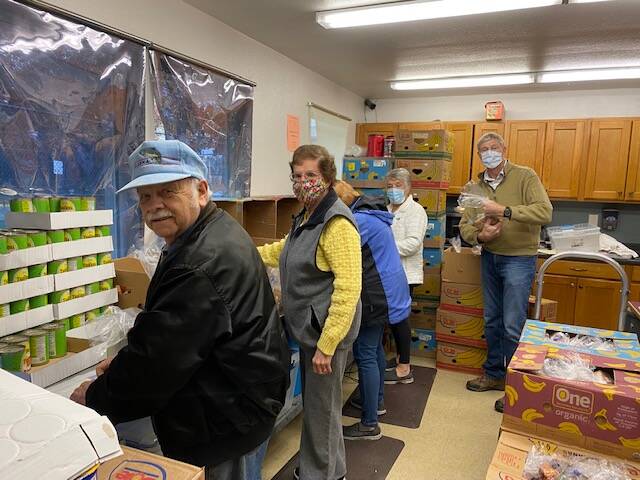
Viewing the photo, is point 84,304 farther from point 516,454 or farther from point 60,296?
point 516,454

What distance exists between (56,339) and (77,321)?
182 mm

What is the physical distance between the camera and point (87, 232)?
191 cm

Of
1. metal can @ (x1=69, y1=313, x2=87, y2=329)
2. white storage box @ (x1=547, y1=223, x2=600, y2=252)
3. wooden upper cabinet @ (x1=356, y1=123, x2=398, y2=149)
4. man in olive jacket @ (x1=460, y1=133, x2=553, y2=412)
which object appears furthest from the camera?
wooden upper cabinet @ (x1=356, y1=123, x2=398, y2=149)

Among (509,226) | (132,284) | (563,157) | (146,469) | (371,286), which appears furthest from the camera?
(563,157)

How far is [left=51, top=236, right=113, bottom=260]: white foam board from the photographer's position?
176 centimetres

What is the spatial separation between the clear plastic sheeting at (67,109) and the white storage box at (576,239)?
12.6 feet

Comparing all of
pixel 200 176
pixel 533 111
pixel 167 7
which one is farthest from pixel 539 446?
pixel 533 111

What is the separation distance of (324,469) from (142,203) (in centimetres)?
138

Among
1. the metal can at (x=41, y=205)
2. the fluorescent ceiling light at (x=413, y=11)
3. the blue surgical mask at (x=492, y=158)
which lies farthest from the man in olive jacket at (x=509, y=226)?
the metal can at (x=41, y=205)

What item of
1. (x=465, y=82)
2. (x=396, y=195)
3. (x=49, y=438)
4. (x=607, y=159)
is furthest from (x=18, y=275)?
(x=607, y=159)

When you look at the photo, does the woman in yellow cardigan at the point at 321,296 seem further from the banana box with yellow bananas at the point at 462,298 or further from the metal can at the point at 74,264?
the banana box with yellow bananas at the point at 462,298

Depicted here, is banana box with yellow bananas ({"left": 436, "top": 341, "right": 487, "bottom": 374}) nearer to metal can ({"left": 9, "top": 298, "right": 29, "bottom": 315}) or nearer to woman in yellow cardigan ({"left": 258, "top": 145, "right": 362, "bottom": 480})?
woman in yellow cardigan ({"left": 258, "top": 145, "right": 362, "bottom": 480})

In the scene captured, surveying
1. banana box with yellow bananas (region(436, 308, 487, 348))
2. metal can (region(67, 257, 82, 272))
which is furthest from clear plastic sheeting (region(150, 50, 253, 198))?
banana box with yellow bananas (region(436, 308, 487, 348))

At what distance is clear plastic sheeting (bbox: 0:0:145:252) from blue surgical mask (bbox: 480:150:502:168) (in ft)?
6.91
